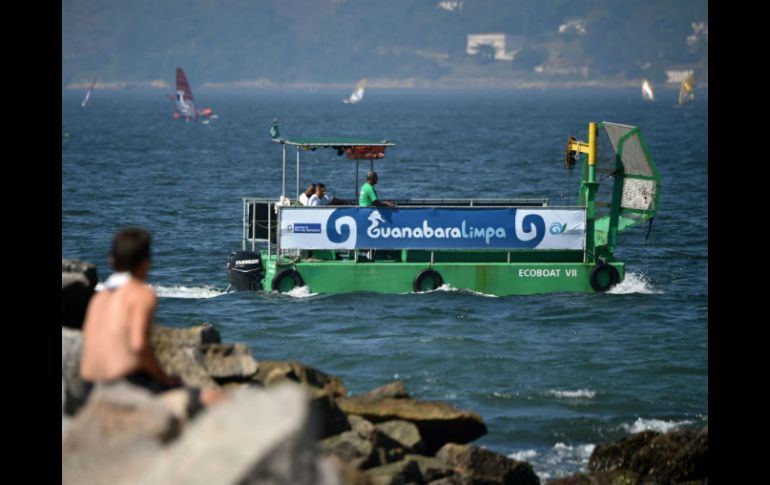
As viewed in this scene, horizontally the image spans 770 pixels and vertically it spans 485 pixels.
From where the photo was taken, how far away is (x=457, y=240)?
25500mm

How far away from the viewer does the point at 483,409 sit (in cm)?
1900

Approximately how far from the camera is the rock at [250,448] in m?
7.92

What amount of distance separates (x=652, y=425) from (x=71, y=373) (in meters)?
9.34

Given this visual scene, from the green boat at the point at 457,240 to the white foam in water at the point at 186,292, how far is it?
1072 mm

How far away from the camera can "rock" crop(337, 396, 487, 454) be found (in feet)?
49.4

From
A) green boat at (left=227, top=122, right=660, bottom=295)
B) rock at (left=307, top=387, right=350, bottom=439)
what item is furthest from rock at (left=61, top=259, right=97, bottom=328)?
green boat at (left=227, top=122, right=660, bottom=295)

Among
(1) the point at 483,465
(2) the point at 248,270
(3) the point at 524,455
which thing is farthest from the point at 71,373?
(2) the point at 248,270

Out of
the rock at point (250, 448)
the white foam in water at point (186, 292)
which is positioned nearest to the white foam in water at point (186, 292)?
the white foam in water at point (186, 292)

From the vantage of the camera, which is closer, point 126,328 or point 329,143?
point 126,328

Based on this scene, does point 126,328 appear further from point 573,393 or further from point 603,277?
point 603,277

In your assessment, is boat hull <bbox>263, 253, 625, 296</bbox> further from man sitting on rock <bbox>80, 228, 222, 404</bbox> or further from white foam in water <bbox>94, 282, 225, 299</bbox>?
man sitting on rock <bbox>80, 228, 222, 404</bbox>
